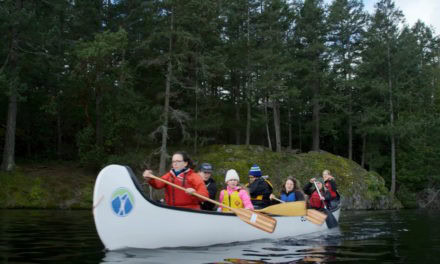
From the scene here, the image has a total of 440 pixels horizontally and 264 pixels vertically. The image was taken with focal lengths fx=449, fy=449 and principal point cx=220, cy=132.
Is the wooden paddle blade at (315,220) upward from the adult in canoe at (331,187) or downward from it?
downward

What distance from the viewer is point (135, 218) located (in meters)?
6.95

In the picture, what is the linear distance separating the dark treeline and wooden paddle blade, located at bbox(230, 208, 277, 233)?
47.7 ft

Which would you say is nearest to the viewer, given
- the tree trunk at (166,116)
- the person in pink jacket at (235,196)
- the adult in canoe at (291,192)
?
the person in pink jacket at (235,196)

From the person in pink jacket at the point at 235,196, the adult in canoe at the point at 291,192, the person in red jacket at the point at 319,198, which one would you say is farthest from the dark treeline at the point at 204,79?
the person in pink jacket at the point at 235,196

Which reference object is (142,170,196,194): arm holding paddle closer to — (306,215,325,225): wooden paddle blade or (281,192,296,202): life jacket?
(306,215,325,225): wooden paddle blade

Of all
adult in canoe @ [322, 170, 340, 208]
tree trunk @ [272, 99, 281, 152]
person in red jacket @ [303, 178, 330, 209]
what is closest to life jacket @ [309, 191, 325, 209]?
person in red jacket @ [303, 178, 330, 209]

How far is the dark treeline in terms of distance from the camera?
23000mm

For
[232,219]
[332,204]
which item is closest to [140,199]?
[232,219]

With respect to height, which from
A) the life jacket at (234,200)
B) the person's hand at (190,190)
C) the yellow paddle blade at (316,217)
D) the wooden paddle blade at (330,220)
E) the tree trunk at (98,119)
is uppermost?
the tree trunk at (98,119)

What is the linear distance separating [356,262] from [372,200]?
2140cm

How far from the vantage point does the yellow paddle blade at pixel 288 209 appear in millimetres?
9117

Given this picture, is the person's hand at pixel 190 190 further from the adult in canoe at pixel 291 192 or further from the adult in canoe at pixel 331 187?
the adult in canoe at pixel 331 187

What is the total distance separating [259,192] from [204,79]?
1635cm

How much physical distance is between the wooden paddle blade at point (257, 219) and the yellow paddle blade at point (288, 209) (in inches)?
16.6
